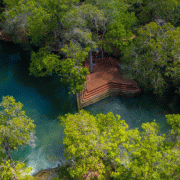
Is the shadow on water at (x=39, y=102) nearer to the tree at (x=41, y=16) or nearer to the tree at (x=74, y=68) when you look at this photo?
the tree at (x=74, y=68)

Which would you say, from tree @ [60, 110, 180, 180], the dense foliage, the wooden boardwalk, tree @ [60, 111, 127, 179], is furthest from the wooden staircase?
tree @ [60, 111, 127, 179]

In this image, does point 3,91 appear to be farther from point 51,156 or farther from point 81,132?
point 81,132

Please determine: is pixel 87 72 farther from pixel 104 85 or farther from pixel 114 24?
pixel 114 24

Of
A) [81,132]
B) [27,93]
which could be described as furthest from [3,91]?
[81,132]

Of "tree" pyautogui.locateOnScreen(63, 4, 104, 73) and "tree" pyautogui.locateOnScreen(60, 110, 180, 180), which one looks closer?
"tree" pyautogui.locateOnScreen(60, 110, 180, 180)

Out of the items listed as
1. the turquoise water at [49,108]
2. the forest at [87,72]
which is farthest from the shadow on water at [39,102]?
the forest at [87,72]

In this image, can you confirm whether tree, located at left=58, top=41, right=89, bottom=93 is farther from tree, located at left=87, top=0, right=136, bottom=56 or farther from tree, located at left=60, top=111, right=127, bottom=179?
tree, located at left=60, top=111, right=127, bottom=179
